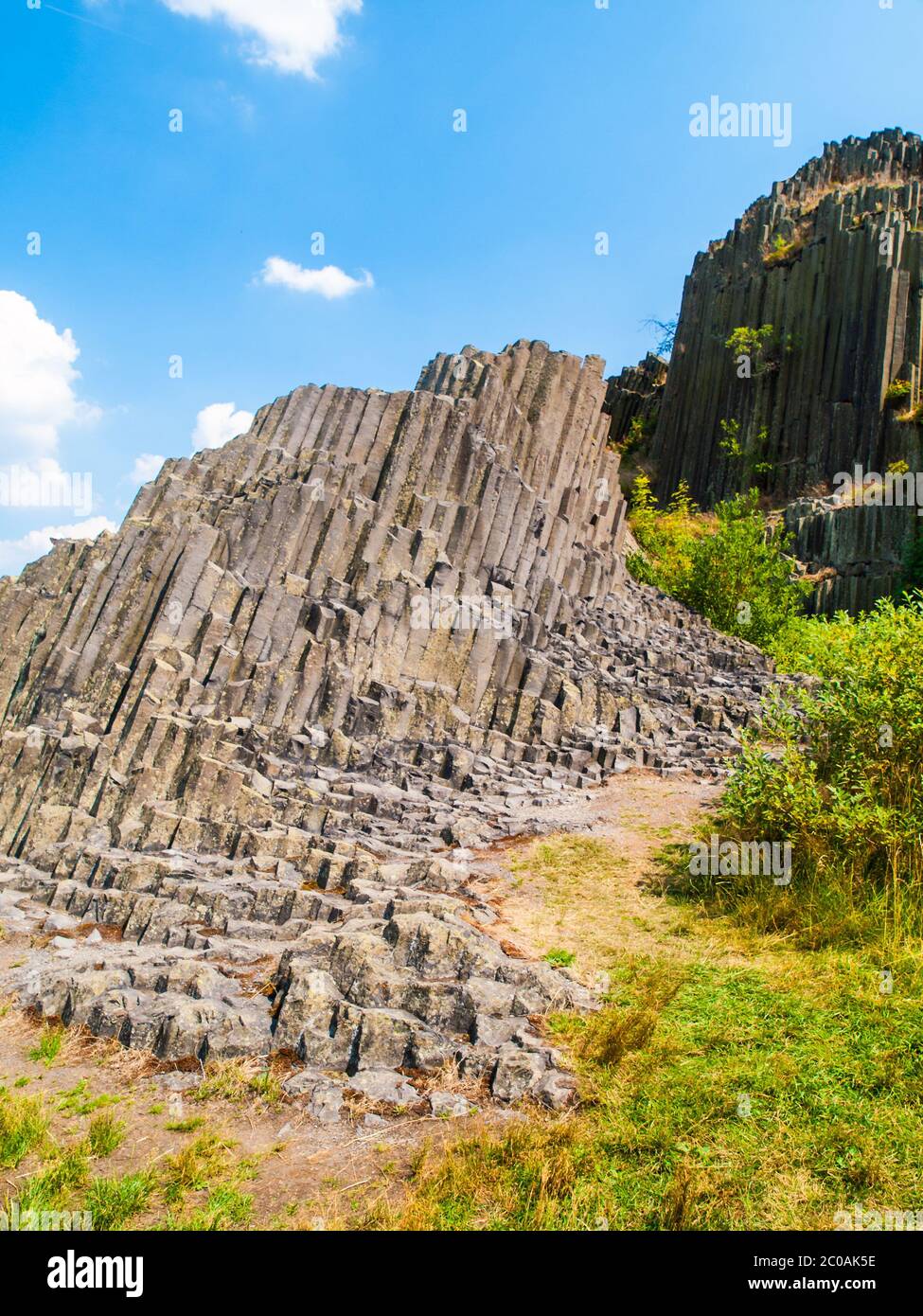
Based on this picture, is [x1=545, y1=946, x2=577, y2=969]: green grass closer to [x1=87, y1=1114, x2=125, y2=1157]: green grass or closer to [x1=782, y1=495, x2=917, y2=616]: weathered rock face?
[x1=87, y1=1114, x2=125, y2=1157]: green grass

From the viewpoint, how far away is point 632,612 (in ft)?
74.7

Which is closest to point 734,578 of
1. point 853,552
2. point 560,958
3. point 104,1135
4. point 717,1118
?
point 853,552

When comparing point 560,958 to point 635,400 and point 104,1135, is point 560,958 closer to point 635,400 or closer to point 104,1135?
point 104,1135

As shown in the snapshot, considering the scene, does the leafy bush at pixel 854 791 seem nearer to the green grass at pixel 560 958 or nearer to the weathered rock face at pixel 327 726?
the green grass at pixel 560 958

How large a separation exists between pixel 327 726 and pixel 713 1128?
351 inches

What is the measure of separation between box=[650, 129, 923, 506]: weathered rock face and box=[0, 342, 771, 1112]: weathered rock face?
1856 cm

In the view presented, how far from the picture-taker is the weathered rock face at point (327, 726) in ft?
21.1

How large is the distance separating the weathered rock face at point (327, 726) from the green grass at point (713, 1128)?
557mm

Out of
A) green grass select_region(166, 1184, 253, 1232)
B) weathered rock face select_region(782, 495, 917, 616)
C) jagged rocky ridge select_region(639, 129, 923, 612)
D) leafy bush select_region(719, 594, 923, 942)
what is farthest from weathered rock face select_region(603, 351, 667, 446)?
green grass select_region(166, 1184, 253, 1232)

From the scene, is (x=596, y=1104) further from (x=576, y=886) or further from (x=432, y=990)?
(x=576, y=886)

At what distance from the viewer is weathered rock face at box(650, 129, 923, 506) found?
117 feet

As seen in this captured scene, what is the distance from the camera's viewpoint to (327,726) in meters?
12.9

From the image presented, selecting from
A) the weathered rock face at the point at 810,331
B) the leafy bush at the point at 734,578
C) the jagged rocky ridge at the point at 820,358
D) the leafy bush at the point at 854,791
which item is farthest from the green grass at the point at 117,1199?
the weathered rock face at the point at 810,331
